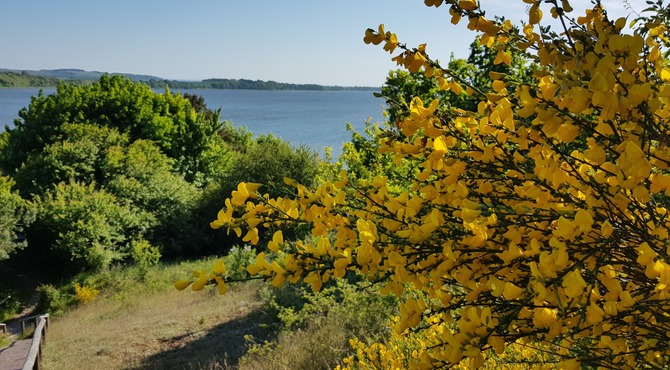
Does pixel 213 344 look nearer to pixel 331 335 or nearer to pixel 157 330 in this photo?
pixel 157 330

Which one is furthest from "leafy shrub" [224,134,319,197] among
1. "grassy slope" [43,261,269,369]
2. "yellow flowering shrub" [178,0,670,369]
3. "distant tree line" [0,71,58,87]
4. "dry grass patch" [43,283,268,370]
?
"distant tree line" [0,71,58,87]

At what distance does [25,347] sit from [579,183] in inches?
453

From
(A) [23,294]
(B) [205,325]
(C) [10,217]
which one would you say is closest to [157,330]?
(B) [205,325]

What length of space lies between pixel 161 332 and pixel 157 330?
233 millimetres

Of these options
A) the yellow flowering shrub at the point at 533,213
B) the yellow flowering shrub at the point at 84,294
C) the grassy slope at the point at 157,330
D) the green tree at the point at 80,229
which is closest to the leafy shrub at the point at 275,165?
the green tree at the point at 80,229

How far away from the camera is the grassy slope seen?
8.92 metres

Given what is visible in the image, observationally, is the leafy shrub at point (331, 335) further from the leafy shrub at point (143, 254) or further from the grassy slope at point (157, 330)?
the leafy shrub at point (143, 254)

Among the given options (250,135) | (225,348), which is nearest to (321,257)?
(225,348)

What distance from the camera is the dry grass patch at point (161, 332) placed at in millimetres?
8914

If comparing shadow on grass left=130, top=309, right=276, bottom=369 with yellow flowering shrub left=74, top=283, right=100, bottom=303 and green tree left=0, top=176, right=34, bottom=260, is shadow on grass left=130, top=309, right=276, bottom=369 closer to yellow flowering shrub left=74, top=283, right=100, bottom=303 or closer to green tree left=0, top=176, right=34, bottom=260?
yellow flowering shrub left=74, top=283, right=100, bottom=303

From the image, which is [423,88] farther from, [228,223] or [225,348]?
[228,223]

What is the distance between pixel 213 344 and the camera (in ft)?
30.0

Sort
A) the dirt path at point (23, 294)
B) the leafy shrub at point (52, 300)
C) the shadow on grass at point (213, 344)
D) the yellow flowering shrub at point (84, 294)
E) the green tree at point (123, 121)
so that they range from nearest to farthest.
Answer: the shadow on grass at point (213, 344), the dirt path at point (23, 294), the yellow flowering shrub at point (84, 294), the leafy shrub at point (52, 300), the green tree at point (123, 121)

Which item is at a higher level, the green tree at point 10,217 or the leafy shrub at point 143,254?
the green tree at point 10,217
